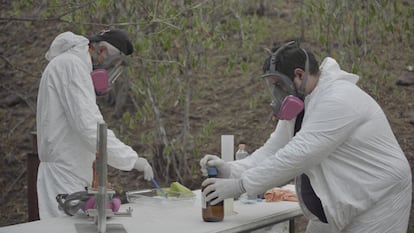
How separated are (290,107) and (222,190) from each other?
1.60 ft

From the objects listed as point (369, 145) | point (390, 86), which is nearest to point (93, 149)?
point (369, 145)

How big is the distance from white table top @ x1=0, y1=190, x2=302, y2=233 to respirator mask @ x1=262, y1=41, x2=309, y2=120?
1.68 feet

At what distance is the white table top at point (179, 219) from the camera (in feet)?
10.5

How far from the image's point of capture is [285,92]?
351cm

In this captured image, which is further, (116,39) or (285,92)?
(116,39)

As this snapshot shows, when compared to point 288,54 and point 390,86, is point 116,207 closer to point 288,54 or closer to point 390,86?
point 288,54

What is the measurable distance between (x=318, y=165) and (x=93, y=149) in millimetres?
1221

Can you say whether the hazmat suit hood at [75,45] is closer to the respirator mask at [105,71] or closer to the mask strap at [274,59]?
the respirator mask at [105,71]

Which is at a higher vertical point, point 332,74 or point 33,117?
point 332,74

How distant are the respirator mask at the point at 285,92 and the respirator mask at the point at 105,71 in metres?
0.93

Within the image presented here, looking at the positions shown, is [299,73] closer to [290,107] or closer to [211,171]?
[290,107]

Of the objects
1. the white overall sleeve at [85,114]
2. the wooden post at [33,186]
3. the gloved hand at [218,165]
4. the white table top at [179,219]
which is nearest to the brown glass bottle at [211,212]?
the white table top at [179,219]

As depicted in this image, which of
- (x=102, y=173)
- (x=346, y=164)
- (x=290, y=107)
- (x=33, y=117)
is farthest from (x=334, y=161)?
(x=33, y=117)

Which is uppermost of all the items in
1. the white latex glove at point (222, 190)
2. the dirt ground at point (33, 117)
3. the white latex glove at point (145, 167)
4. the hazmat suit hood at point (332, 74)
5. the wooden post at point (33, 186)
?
the hazmat suit hood at point (332, 74)
